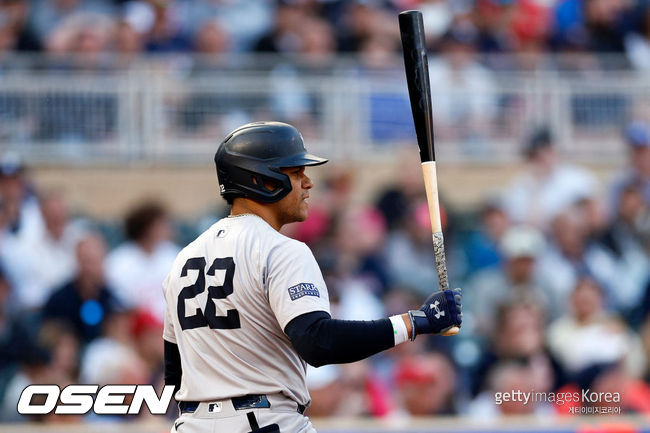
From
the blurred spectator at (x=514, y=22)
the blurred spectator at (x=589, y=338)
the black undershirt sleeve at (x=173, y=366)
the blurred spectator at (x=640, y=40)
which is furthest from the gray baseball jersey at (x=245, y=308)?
the blurred spectator at (x=640, y=40)

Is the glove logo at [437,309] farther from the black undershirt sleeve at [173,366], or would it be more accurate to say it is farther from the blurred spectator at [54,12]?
the blurred spectator at [54,12]

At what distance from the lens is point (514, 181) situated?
964 centimetres

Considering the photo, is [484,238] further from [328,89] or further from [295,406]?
[295,406]

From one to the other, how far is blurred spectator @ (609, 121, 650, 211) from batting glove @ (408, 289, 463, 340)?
585cm

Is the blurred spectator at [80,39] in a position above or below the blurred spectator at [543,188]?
above

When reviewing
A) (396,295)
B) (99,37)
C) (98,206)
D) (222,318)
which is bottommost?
(396,295)

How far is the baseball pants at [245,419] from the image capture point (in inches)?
149

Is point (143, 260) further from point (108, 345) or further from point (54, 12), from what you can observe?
point (54, 12)

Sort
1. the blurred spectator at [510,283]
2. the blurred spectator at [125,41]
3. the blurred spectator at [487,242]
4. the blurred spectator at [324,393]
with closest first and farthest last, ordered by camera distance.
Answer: the blurred spectator at [324,393] → the blurred spectator at [510,283] → the blurred spectator at [487,242] → the blurred spectator at [125,41]

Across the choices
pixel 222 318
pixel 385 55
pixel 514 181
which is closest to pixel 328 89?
pixel 385 55

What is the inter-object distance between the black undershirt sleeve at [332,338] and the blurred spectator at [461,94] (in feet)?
20.3

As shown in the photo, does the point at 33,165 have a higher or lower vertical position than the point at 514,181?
higher

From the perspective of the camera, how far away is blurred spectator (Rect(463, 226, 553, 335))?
27.3 feet

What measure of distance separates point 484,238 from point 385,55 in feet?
6.27
